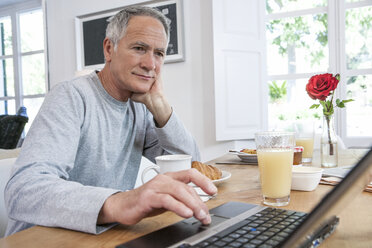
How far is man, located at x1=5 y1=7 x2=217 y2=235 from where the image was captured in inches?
23.1

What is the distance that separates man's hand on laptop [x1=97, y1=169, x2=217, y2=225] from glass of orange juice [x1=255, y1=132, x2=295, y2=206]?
225 mm

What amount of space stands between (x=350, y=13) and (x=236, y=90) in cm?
138

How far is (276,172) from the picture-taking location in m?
0.75

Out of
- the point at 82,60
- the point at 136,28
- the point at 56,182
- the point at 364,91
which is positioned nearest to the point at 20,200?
the point at 56,182

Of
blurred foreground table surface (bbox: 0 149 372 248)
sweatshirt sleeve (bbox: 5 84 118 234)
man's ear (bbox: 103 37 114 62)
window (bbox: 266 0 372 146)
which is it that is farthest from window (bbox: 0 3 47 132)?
blurred foreground table surface (bbox: 0 149 372 248)

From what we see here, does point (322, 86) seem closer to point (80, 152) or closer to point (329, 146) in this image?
point (329, 146)

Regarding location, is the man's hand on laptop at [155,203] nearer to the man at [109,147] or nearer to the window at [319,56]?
the man at [109,147]

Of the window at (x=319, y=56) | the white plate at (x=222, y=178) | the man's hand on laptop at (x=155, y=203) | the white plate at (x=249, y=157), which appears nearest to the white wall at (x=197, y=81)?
the window at (x=319, y=56)

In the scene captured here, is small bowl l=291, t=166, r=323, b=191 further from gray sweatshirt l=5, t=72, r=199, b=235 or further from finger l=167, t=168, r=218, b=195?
gray sweatshirt l=5, t=72, r=199, b=235

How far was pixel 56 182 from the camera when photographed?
0.68 metres

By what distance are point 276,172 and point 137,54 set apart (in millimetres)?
701

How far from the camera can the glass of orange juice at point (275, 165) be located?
0.73m

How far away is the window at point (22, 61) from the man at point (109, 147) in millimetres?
4143

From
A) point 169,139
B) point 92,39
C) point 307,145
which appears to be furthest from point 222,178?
point 92,39
